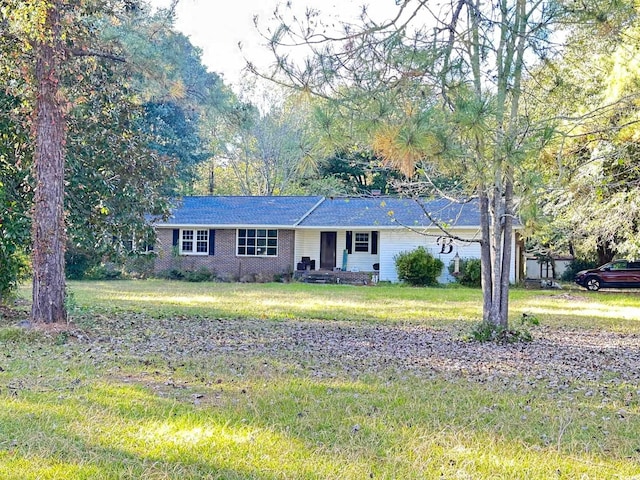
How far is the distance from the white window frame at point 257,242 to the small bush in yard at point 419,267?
18.2ft

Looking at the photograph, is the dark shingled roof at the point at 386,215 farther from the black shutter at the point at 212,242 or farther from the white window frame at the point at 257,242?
the black shutter at the point at 212,242

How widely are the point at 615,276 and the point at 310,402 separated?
22.2 m

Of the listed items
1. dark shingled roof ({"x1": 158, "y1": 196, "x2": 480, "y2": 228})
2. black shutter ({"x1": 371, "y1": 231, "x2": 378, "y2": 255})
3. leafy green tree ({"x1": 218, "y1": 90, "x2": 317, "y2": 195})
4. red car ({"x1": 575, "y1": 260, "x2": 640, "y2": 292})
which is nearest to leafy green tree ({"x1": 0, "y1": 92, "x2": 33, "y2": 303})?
dark shingled roof ({"x1": 158, "y1": 196, "x2": 480, "y2": 228})

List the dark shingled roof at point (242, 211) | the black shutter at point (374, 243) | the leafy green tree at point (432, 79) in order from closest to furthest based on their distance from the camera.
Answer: the leafy green tree at point (432, 79) < the black shutter at point (374, 243) < the dark shingled roof at point (242, 211)

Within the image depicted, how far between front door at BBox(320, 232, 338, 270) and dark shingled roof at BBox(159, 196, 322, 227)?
1.40 meters

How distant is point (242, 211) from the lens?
89.2 ft

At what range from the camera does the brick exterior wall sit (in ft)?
83.2

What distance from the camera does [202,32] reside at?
11719 millimetres

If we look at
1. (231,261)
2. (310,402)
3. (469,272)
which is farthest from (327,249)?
(310,402)

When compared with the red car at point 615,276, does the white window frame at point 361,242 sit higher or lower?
higher

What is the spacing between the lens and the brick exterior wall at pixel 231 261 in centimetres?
2536

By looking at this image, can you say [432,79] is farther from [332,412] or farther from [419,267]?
[419,267]

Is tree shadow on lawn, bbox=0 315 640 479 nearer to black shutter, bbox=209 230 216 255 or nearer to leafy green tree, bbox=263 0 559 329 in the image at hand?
leafy green tree, bbox=263 0 559 329

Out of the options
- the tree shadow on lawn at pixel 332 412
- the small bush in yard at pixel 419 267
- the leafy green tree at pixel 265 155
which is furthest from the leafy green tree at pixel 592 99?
the leafy green tree at pixel 265 155
